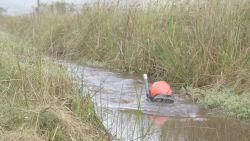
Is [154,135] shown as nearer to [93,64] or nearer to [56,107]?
[56,107]

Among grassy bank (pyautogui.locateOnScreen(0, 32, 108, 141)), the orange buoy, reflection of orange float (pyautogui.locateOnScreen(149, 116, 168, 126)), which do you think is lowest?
reflection of orange float (pyautogui.locateOnScreen(149, 116, 168, 126))

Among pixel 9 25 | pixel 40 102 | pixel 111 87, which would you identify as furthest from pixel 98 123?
pixel 9 25

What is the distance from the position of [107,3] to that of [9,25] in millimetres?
10890

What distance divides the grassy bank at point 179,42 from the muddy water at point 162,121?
60 cm

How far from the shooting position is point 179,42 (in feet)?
29.7

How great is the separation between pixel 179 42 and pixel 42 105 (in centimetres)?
444

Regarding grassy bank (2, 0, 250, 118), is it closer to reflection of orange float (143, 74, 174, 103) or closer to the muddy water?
the muddy water

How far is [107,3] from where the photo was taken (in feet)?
41.4

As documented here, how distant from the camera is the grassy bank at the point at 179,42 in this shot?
8.27 meters

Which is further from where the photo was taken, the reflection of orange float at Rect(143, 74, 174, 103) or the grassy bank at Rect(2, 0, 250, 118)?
the grassy bank at Rect(2, 0, 250, 118)

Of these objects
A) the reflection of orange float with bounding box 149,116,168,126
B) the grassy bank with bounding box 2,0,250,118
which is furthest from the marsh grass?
the reflection of orange float with bounding box 149,116,168,126

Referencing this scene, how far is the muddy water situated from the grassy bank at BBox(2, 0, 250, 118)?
0.60 m

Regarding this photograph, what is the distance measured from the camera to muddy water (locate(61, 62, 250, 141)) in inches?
220

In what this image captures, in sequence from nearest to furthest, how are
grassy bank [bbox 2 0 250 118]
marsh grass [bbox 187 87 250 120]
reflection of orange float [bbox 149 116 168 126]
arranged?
reflection of orange float [bbox 149 116 168 126] < marsh grass [bbox 187 87 250 120] < grassy bank [bbox 2 0 250 118]
